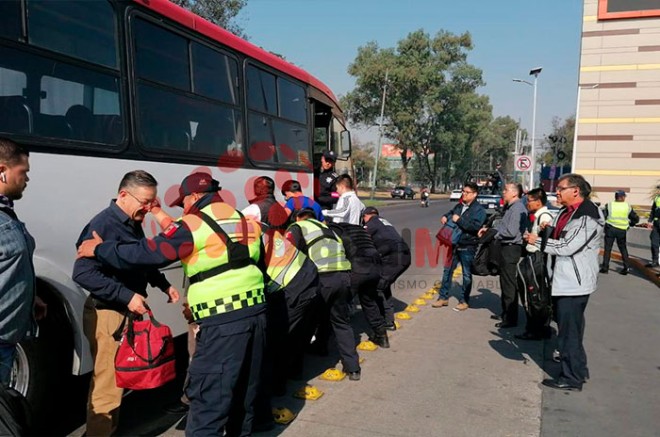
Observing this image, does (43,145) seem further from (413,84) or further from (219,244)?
(413,84)

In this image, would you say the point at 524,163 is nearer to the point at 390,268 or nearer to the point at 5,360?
the point at 390,268

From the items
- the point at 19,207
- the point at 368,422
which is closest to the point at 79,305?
the point at 19,207

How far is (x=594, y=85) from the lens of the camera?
35938mm

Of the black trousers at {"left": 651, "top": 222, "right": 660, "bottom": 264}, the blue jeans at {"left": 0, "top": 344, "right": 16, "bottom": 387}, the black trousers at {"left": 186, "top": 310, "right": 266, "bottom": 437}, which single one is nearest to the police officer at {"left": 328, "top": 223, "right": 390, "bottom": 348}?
the black trousers at {"left": 186, "top": 310, "right": 266, "bottom": 437}

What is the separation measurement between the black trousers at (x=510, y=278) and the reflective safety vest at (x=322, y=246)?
303 centimetres

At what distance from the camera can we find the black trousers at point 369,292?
5.61m

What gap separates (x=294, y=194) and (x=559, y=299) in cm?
294

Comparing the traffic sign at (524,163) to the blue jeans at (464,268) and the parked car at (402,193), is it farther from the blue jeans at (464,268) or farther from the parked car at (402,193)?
the parked car at (402,193)

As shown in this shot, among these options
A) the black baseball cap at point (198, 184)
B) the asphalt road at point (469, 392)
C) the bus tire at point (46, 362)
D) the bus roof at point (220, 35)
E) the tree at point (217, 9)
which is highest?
the tree at point (217, 9)

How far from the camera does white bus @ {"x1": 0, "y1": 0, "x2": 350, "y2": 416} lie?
3.40 meters

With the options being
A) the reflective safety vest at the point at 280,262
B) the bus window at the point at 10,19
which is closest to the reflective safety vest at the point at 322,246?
the reflective safety vest at the point at 280,262

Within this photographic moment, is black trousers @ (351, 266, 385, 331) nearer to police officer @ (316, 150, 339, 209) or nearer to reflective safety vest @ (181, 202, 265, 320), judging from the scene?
police officer @ (316, 150, 339, 209)

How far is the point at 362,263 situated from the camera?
564 centimetres

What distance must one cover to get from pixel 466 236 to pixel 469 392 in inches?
132
